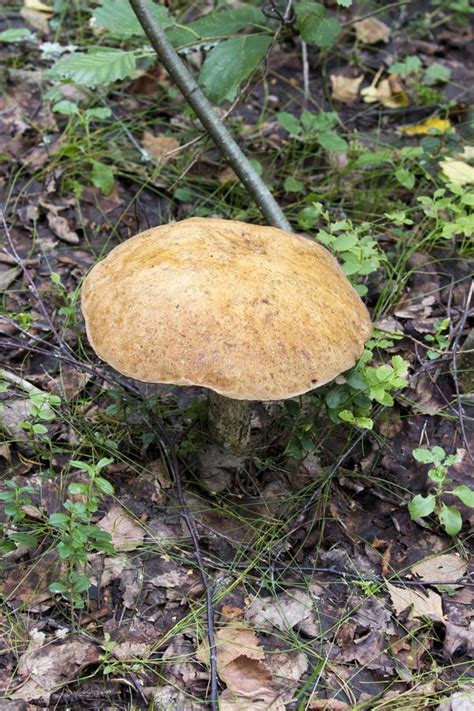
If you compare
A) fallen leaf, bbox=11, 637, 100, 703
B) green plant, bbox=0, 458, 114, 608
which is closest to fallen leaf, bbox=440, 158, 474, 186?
green plant, bbox=0, 458, 114, 608

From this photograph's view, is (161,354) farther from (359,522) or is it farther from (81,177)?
(81,177)

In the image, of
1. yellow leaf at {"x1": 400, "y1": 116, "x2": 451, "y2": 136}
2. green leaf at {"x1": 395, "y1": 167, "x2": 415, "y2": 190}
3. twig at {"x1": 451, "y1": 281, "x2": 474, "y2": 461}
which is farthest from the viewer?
yellow leaf at {"x1": 400, "y1": 116, "x2": 451, "y2": 136}

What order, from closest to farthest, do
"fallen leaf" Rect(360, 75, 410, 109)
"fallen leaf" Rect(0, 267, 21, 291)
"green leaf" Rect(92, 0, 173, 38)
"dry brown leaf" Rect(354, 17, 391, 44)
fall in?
"green leaf" Rect(92, 0, 173, 38), "fallen leaf" Rect(0, 267, 21, 291), "fallen leaf" Rect(360, 75, 410, 109), "dry brown leaf" Rect(354, 17, 391, 44)

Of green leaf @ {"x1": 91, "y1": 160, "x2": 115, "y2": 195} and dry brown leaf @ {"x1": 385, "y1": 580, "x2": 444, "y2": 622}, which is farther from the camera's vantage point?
green leaf @ {"x1": 91, "y1": 160, "x2": 115, "y2": 195}

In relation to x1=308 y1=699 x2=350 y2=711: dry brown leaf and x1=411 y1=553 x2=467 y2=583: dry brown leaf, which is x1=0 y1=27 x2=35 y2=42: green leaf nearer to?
x1=411 y1=553 x2=467 y2=583: dry brown leaf

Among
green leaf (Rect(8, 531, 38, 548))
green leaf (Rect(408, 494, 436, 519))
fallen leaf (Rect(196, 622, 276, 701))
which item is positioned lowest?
fallen leaf (Rect(196, 622, 276, 701))

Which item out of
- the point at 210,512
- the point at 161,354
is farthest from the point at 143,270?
the point at 210,512
